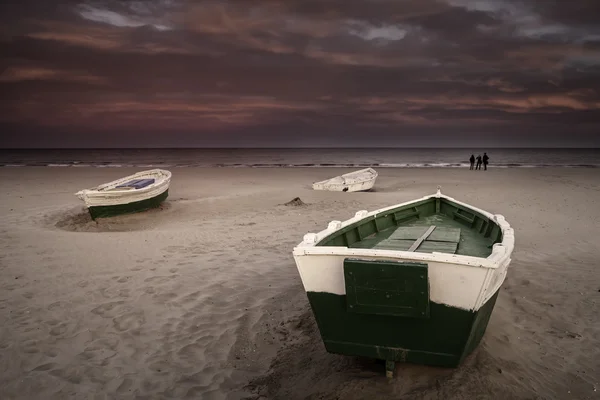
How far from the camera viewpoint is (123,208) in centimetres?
1309

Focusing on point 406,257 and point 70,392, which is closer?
point 406,257

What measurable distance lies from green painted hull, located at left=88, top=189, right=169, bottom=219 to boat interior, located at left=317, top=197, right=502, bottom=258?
9.42 meters

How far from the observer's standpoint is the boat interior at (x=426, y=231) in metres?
5.70

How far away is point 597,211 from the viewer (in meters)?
14.4

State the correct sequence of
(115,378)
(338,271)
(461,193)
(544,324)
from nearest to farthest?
(338,271), (115,378), (544,324), (461,193)

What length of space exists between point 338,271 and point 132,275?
5.59m

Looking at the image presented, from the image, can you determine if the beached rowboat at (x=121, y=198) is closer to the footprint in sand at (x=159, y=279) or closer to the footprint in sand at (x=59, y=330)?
the footprint in sand at (x=159, y=279)

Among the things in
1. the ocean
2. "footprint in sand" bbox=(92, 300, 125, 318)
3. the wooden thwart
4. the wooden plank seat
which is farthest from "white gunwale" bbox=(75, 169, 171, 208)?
the ocean

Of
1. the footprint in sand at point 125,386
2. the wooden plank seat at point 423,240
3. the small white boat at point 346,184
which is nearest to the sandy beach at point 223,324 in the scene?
the footprint in sand at point 125,386

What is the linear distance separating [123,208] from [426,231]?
10331 millimetres

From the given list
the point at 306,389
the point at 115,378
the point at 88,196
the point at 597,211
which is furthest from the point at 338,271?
the point at 597,211

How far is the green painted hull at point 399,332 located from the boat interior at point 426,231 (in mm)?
1110

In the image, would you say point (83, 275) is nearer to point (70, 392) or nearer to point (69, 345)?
point (69, 345)

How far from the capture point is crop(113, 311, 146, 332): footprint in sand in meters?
5.85
